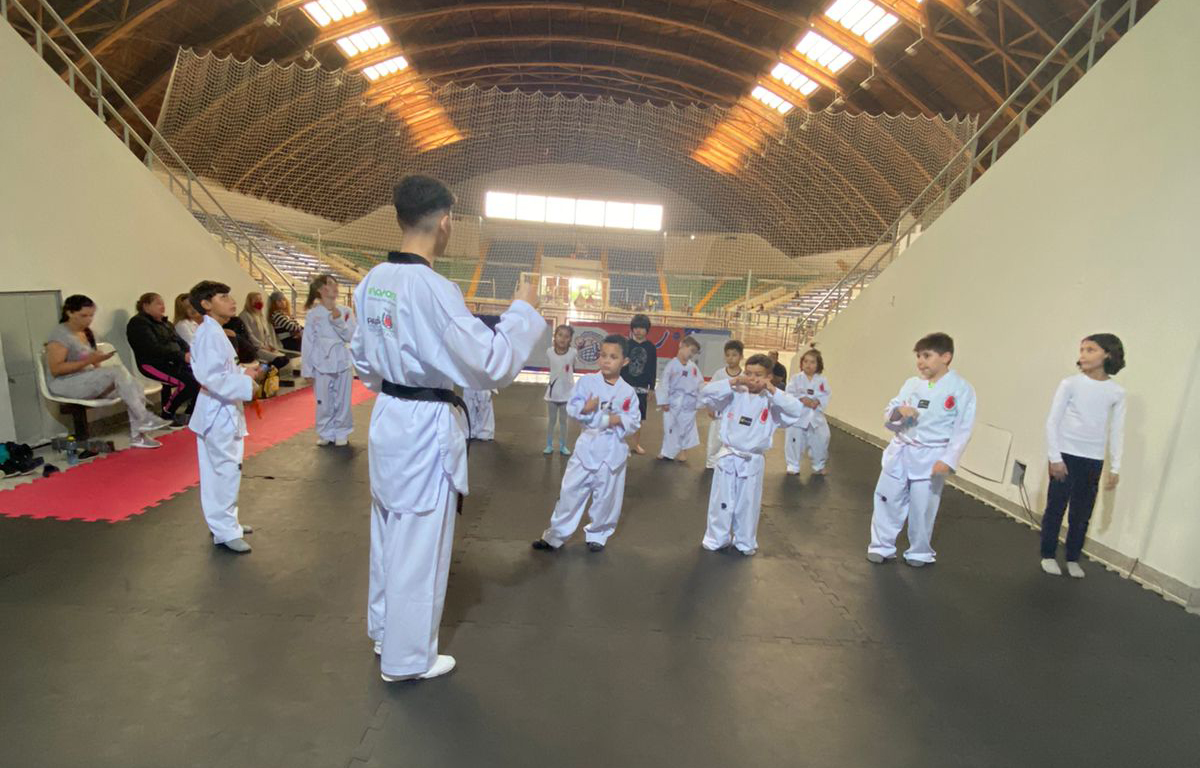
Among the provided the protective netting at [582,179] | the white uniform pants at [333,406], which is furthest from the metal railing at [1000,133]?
the white uniform pants at [333,406]

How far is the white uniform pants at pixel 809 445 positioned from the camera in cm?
612

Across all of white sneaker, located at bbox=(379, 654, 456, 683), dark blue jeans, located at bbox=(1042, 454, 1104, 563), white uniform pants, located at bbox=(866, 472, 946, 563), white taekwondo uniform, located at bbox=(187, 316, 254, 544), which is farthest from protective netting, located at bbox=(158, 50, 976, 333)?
white sneaker, located at bbox=(379, 654, 456, 683)

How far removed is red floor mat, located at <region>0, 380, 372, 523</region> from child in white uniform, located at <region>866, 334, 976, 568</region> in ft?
16.5

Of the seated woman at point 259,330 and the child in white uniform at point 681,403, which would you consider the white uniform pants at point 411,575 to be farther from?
the seated woman at point 259,330

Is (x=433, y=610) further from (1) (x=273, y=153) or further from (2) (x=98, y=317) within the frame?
(1) (x=273, y=153)

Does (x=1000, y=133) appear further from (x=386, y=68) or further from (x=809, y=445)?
(x=386, y=68)

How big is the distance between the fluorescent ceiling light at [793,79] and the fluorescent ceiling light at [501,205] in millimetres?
8242

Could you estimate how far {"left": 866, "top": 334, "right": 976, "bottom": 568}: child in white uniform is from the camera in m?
3.83

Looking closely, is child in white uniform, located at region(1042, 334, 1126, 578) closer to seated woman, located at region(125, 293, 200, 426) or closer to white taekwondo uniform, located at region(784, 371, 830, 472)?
white taekwondo uniform, located at region(784, 371, 830, 472)

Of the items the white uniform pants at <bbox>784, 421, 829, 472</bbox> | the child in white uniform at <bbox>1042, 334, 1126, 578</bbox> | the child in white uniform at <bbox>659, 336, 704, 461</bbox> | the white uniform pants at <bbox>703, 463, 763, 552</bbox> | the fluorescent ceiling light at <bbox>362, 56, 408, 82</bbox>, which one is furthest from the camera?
the fluorescent ceiling light at <bbox>362, 56, 408, 82</bbox>

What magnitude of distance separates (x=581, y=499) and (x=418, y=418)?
6.11 ft

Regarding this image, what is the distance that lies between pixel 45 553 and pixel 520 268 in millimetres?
14374

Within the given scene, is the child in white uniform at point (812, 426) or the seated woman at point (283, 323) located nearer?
the child in white uniform at point (812, 426)

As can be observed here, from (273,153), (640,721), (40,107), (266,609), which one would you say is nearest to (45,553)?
(266,609)
